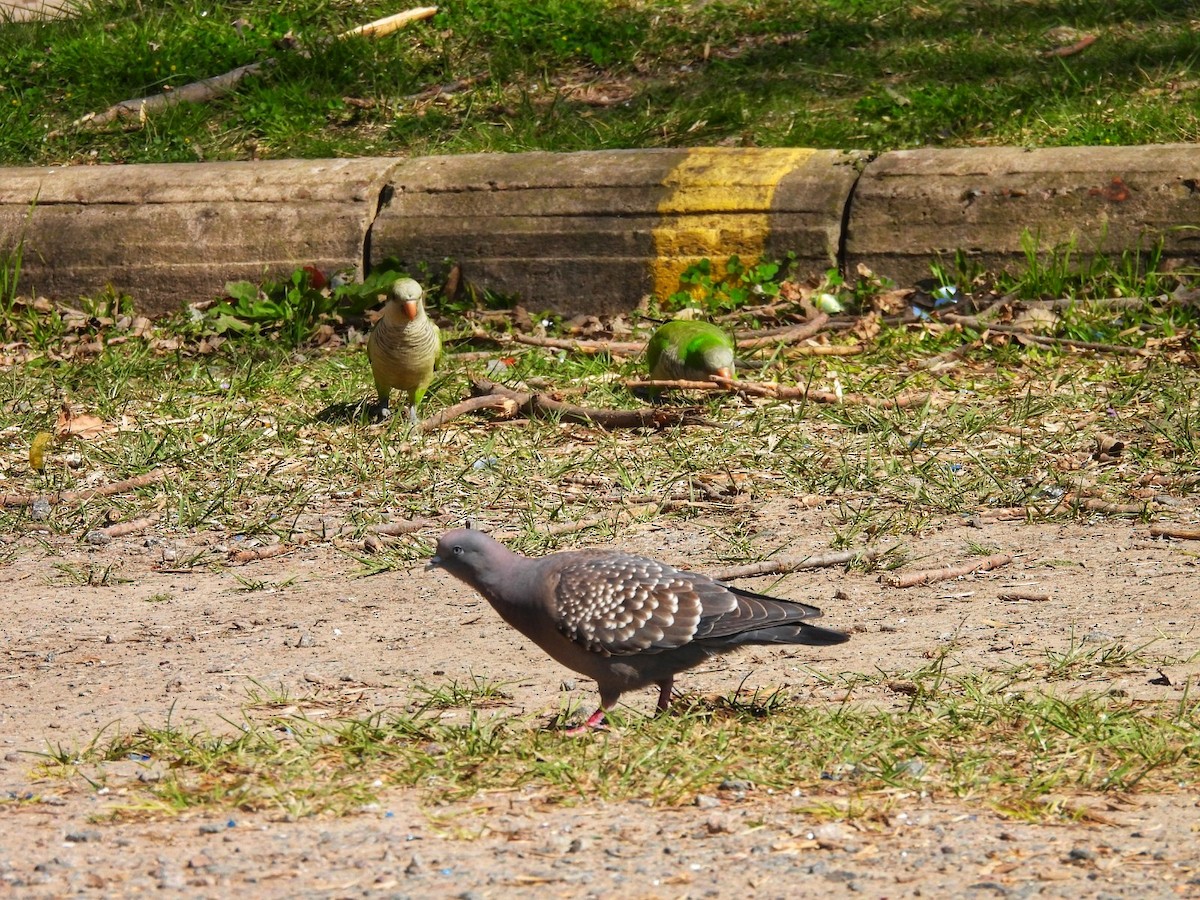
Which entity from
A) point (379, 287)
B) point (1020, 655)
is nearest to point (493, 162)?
point (379, 287)

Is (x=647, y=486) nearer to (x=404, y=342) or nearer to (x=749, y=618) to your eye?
(x=404, y=342)

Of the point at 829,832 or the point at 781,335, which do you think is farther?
the point at 781,335

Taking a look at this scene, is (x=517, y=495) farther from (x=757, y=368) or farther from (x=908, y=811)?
(x=908, y=811)

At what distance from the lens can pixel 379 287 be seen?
745 centimetres

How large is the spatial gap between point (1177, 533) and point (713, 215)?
3.34m

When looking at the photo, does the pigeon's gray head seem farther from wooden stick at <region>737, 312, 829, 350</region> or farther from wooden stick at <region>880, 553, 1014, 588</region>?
wooden stick at <region>737, 312, 829, 350</region>

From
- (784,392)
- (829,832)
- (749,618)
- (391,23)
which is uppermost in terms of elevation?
(391,23)

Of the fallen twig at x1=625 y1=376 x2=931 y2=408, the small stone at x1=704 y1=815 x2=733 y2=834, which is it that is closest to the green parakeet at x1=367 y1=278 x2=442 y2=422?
the fallen twig at x1=625 y1=376 x2=931 y2=408

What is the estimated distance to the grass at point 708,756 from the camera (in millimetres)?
2887

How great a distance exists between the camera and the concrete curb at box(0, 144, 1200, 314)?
7066mm

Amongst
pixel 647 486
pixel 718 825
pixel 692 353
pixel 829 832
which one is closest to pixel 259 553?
pixel 647 486

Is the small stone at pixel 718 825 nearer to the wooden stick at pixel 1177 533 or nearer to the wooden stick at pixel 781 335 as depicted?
the wooden stick at pixel 1177 533

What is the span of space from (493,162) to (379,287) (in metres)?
0.91

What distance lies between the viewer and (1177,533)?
458cm
